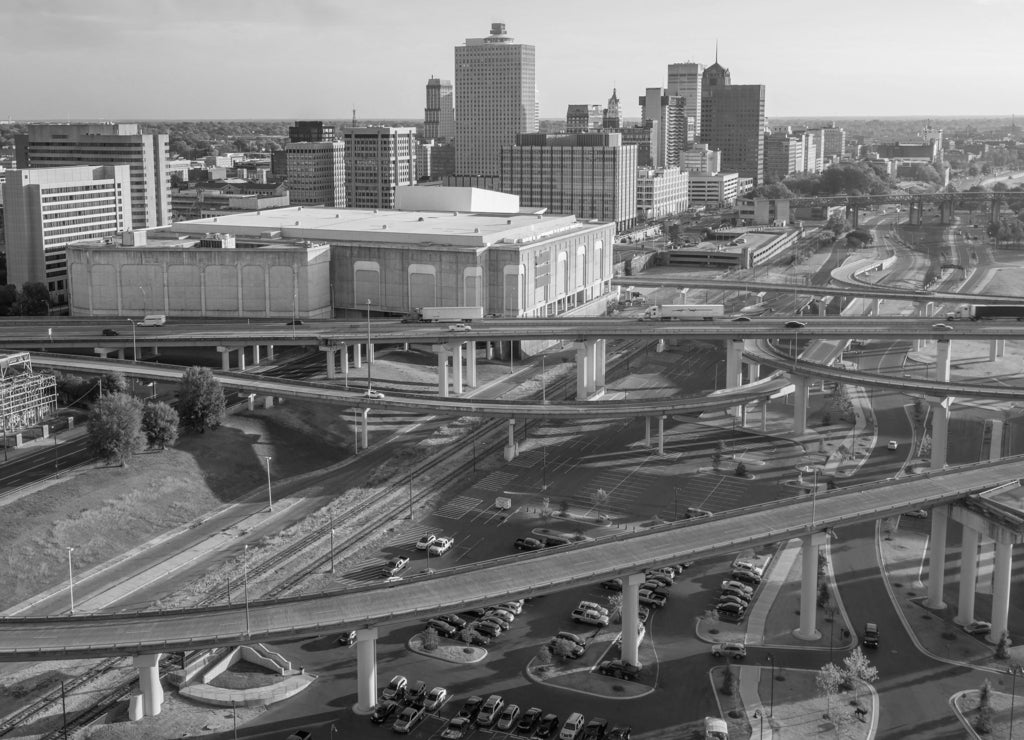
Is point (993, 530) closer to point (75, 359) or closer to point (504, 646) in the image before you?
point (504, 646)

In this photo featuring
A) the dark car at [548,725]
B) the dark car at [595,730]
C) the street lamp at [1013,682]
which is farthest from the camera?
the street lamp at [1013,682]

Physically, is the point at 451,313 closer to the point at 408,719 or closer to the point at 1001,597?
the point at 1001,597

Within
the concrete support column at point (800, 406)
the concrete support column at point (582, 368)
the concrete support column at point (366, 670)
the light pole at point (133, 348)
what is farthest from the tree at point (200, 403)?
the concrete support column at point (800, 406)

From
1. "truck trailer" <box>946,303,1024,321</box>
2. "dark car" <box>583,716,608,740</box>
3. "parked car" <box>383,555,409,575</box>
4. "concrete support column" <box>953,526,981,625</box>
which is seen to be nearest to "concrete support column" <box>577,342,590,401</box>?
"truck trailer" <box>946,303,1024,321</box>

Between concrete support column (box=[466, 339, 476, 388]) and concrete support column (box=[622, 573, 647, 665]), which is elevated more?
concrete support column (box=[466, 339, 476, 388])

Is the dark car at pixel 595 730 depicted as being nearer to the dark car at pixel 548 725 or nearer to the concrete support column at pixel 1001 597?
the dark car at pixel 548 725

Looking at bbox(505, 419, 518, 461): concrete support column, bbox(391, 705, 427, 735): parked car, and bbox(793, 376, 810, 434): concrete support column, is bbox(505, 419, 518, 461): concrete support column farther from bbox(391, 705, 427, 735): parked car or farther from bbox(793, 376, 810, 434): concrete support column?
bbox(391, 705, 427, 735): parked car
